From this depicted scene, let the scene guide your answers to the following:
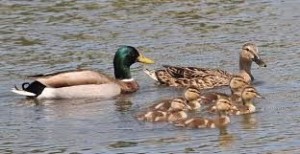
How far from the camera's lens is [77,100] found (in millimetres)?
13289

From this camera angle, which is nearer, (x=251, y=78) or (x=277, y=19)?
(x=251, y=78)

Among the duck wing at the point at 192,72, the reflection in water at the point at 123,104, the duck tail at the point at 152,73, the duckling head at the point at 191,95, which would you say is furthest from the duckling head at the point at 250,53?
the duckling head at the point at 191,95

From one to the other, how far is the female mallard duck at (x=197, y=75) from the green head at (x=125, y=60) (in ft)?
0.60

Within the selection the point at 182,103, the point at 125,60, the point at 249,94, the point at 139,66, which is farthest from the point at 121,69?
the point at 249,94

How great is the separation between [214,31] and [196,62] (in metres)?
1.69

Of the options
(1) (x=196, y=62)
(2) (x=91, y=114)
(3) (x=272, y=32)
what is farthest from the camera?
(3) (x=272, y=32)

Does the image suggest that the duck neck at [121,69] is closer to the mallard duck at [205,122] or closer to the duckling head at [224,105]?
the duckling head at [224,105]

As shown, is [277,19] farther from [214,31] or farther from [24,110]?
[24,110]

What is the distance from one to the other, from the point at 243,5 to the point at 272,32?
233cm

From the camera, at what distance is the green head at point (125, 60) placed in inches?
553

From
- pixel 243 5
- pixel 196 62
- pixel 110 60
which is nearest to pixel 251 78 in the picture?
pixel 196 62

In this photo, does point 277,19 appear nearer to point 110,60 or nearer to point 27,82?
point 110,60

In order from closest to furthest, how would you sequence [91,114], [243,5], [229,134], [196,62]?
[229,134]
[91,114]
[196,62]
[243,5]

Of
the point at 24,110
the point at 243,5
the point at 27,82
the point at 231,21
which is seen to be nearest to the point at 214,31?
the point at 231,21
